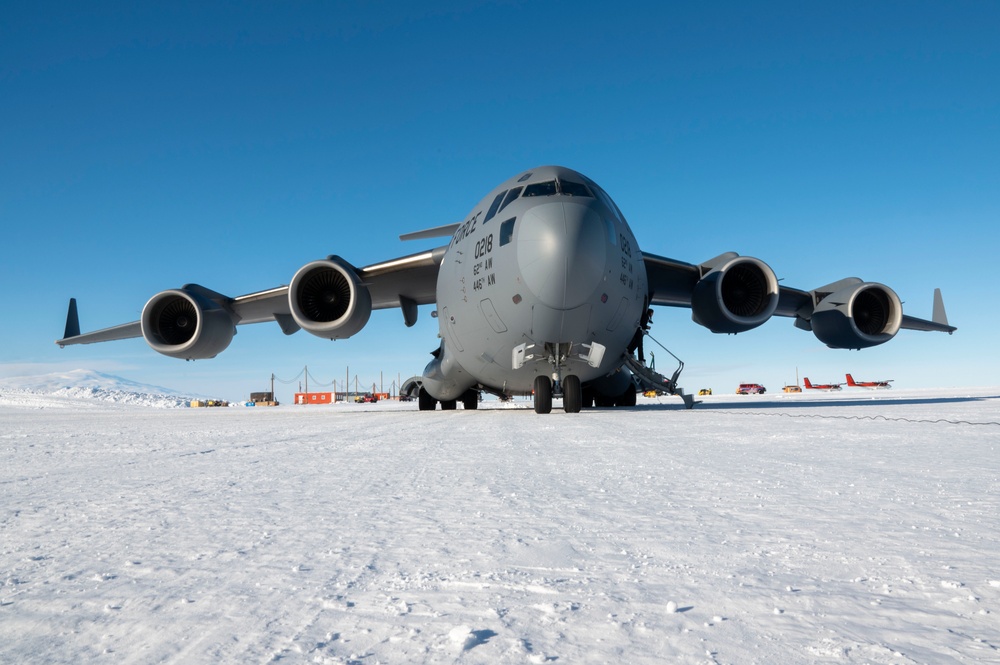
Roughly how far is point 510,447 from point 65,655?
3.66 meters

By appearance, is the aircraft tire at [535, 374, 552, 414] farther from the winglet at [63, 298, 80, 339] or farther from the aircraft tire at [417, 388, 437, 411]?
the winglet at [63, 298, 80, 339]

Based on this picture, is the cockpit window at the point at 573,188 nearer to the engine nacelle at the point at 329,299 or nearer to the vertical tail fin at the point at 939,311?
the engine nacelle at the point at 329,299

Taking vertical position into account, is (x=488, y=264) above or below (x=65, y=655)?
above

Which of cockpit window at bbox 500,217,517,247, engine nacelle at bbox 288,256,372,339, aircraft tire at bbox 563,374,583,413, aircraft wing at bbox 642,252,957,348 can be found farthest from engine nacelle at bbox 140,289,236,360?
aircraft wing at bbox 642,252,957,348

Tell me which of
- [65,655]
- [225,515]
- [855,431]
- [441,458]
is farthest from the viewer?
[855,431]

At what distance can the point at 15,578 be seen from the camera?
4.96 feet

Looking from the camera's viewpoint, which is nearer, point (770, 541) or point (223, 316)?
point (770, 541)

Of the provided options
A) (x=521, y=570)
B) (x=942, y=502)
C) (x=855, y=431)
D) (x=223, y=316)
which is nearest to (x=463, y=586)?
(x=521, y=570)

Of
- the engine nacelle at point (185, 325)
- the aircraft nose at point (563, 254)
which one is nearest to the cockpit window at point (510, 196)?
the aircraft nose at point (563, 254)

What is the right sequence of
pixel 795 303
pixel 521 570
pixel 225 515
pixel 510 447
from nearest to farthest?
pixel 521 570
pixel 225 515
pixel 510 447
pixel 795 303

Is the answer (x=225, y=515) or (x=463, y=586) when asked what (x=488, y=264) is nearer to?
(x=225, y=515)

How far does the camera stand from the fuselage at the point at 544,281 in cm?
855

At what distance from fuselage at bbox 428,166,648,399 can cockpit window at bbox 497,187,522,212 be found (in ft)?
0.07

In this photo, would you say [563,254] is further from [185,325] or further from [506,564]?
[185,325]
